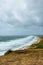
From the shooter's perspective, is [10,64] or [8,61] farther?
[8,61]

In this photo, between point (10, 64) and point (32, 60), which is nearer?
point (10, 64)

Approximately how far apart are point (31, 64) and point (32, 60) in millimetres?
941

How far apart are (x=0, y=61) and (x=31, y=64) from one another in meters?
2.10

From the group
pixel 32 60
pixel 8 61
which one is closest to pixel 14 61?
pixel 8 61

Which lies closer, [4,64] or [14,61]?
[4,64]

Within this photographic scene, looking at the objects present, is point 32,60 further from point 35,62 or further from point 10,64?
point 10,64

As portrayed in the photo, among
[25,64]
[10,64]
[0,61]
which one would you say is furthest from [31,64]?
[0,61]

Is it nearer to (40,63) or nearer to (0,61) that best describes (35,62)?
(40,63)

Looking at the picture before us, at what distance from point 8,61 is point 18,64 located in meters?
1.02

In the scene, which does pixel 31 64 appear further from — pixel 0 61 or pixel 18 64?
pixel 0 61

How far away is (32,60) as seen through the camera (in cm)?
1143

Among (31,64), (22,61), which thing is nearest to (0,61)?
(22,61)

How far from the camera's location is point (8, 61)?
36.9ft

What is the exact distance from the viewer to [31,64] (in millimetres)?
10500
